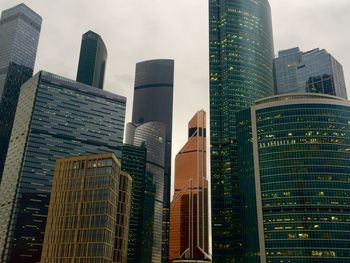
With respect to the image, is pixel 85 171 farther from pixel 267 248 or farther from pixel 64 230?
pixel 267 248

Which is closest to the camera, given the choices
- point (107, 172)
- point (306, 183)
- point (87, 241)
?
point (87, 241)

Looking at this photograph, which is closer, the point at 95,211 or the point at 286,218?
the point at 95,211

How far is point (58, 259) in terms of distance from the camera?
576 feet

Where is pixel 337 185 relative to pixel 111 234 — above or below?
above

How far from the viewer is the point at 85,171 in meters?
189

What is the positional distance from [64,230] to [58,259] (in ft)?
39.3

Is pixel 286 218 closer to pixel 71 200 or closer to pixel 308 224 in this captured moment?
pixel 308 224

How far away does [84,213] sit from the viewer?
181 metres

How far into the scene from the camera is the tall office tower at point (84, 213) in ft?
573

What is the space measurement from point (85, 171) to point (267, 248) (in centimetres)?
9052

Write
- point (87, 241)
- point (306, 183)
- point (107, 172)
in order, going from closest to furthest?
point (87, 241) → point (107, 172) → point (306, 183)

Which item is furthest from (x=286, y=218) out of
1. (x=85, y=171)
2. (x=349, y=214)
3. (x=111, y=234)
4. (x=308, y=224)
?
(x=85, y=171)

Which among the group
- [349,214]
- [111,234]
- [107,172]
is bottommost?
[111,234]

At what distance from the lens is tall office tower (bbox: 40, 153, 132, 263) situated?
175 meters
